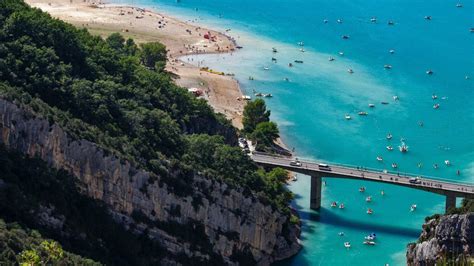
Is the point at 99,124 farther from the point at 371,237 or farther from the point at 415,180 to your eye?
the point at 415,180

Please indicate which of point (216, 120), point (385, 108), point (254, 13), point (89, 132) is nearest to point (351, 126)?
point (385, 108)

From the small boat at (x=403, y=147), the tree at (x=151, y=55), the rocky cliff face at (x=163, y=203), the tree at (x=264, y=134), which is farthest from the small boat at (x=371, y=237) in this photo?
the tree at (x=151, y=55)

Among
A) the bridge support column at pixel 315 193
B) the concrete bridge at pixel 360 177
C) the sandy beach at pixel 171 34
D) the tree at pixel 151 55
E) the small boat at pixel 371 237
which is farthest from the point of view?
the tree at pixel 151 55

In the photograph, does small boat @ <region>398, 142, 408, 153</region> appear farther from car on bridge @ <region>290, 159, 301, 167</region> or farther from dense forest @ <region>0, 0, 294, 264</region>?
dense forest @ <region>0, 0, 294, 264</region>

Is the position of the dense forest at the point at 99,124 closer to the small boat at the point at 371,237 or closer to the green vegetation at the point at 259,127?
the green vegetation at the point at 259,127

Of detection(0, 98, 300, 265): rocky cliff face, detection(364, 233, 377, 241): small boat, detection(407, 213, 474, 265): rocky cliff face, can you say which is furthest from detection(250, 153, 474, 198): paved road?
detection(407, 213, 474, 265): rocky cliff face
